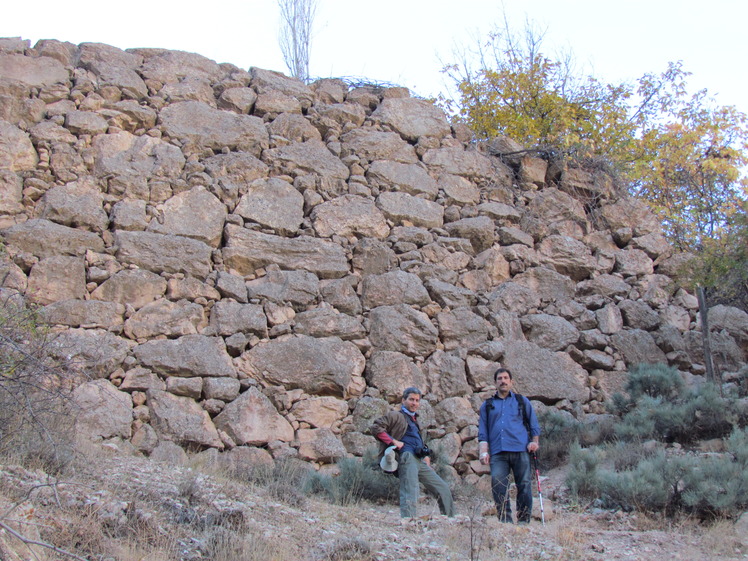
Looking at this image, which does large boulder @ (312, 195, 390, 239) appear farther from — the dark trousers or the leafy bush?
the leafy bush

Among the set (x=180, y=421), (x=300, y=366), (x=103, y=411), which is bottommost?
(x=180, y=421)

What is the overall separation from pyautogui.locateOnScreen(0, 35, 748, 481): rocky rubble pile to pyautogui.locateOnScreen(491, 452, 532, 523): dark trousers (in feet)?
4.75

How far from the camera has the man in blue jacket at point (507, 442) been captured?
18.2 ft

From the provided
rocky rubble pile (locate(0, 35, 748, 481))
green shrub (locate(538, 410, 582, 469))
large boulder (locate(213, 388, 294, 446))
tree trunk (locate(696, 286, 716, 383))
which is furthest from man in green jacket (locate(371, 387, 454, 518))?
tree trunk (locate(696, 286, 716, 383))

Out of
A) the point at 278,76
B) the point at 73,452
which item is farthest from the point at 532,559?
the point at 278,76

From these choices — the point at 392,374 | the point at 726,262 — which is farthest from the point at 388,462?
the point at 726,262

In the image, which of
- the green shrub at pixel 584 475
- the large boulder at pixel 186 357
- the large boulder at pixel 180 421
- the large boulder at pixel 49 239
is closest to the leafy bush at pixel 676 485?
the green shrub at pixel 584 475

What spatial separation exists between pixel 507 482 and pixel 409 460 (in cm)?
81

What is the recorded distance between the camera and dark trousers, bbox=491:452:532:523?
18.0ft

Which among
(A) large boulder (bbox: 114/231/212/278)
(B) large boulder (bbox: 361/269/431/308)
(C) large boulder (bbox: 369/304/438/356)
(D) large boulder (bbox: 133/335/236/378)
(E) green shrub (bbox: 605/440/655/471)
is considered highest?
(A) large boulder (bbox: 114/231/212/278)

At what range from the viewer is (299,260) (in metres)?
7.89

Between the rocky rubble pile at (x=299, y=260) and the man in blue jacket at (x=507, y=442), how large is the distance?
139cm

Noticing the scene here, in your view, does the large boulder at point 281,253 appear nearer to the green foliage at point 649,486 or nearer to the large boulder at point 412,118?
the large boulder at point 412,118

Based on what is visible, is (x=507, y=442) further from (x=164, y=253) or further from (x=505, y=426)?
(x=164, y=253)
